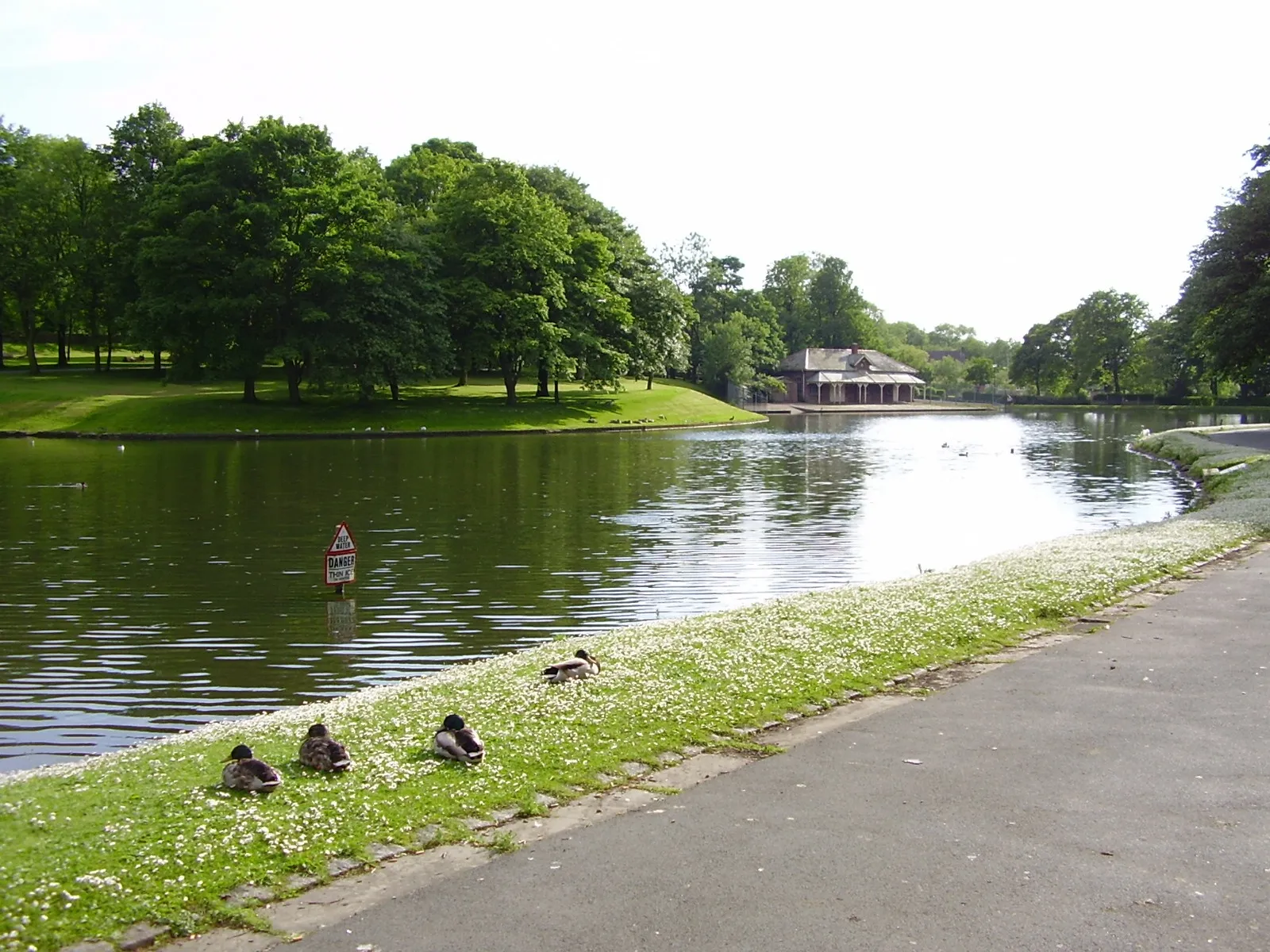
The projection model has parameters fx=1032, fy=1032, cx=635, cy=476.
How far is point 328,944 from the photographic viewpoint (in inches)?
236

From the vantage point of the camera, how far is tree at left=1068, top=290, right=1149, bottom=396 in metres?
148

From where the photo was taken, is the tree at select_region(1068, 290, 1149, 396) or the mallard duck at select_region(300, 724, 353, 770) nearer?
the mallard duck at select_region(300, 724, 353, 770)

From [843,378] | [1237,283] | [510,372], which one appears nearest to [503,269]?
[510,372]

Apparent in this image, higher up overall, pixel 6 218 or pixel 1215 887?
pixel 6 218

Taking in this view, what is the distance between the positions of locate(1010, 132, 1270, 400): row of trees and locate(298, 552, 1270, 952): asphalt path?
41.5 m

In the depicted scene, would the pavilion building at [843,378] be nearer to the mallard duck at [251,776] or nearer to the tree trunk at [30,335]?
the tree trunk at [30,335]

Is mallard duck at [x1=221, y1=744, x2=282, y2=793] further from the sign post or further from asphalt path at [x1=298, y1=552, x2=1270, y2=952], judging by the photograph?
the sign post

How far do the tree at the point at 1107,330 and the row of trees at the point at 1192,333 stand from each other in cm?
11

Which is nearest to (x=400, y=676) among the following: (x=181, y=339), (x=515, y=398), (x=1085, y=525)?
(x=1085, y=525)

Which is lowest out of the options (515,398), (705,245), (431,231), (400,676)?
(400,676)

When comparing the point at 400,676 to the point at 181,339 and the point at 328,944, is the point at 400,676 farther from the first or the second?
the point at 181,339

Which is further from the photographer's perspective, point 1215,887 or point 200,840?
point 200,840

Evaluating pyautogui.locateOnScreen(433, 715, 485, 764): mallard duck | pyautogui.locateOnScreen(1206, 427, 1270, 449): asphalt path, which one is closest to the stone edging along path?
pyautogui.locateOnScreen(433, 715, 485, 764): mallard duck

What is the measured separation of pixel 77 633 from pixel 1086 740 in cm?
1565
